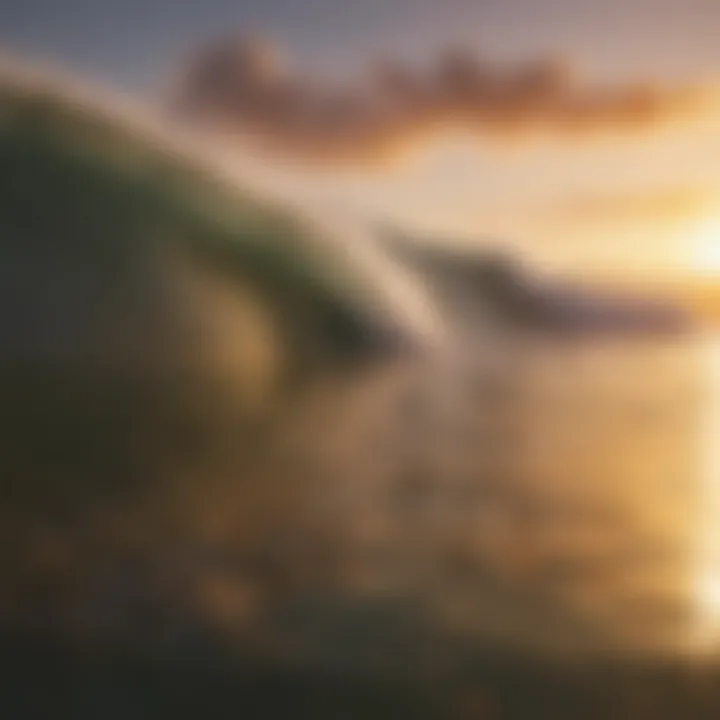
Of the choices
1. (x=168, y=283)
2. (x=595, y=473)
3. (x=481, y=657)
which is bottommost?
(x=481, y=657)

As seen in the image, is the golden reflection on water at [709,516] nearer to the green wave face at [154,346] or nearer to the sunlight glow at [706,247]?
the sunlight glow at [706,247]

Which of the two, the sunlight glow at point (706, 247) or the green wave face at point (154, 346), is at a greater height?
the sunlight glow at point (706, 247)

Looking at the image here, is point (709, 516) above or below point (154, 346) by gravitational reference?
below

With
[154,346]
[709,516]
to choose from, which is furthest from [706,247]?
[154,346]

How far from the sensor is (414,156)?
2.66 ft

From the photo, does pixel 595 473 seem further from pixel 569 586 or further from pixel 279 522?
pixel 279 522

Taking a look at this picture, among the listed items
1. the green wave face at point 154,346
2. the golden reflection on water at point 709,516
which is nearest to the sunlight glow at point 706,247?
the golden reflection on water at point 709,516

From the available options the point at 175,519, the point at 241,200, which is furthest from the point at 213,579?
the point at 241,200

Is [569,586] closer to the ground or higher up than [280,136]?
closer to the ground

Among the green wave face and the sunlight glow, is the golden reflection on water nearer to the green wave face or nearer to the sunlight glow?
the sunlight glow

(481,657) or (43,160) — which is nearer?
(481,657)

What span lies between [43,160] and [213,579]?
36 centimetres

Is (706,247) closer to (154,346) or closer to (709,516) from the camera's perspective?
(709,516)

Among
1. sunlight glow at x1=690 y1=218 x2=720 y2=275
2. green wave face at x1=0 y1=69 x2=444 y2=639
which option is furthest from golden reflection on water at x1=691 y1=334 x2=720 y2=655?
green wave face at x1=0 y1=69 x2=444 y2=639
